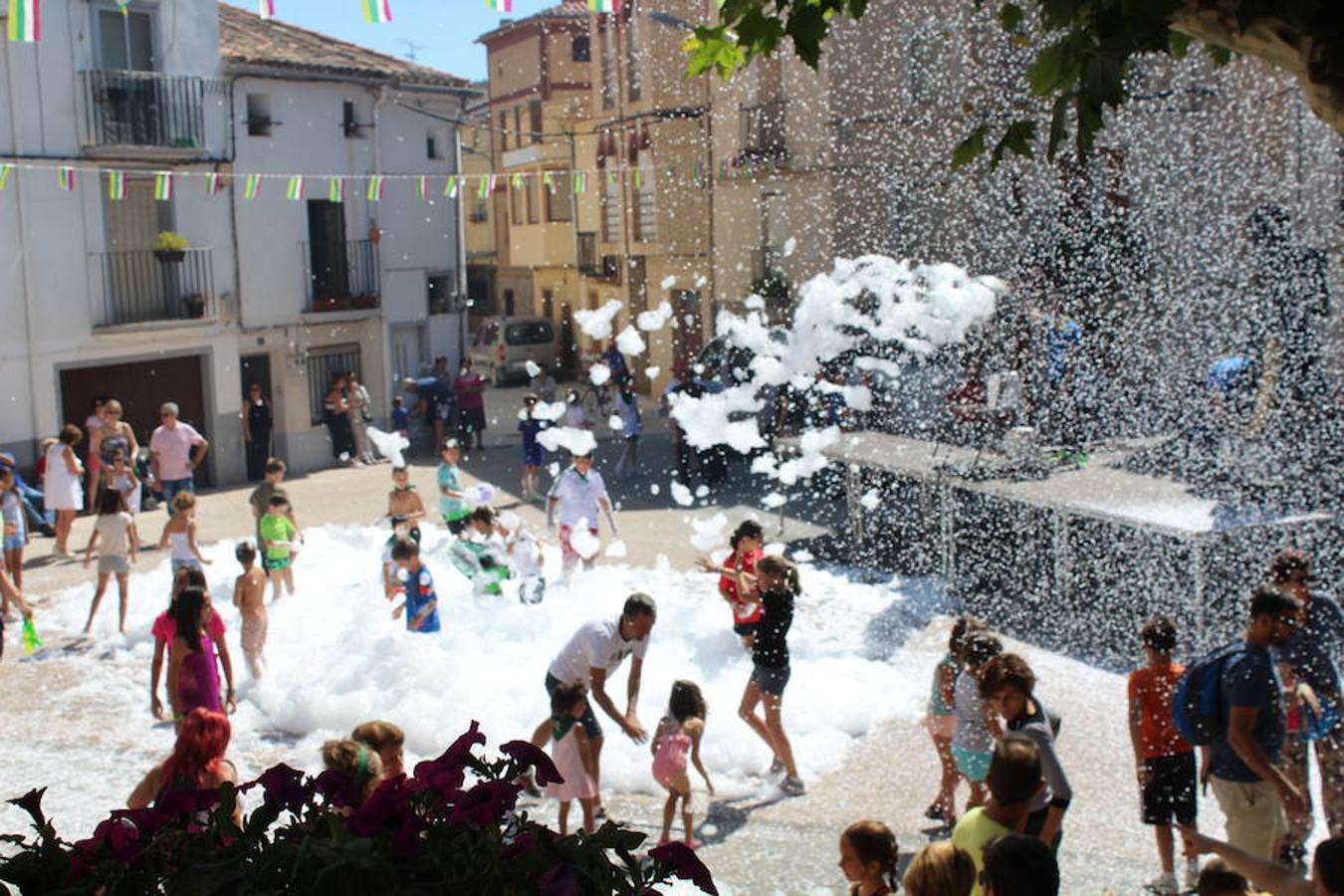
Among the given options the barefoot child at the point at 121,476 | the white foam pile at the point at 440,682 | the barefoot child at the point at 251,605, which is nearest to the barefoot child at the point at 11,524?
the white foam pile at the point at 440,682

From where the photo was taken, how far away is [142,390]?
20.5 m

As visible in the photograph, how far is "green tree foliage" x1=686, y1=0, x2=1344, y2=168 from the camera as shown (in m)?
3.48

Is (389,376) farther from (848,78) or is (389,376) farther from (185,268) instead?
(848,78)

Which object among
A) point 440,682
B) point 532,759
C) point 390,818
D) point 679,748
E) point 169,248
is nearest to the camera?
point 390,818

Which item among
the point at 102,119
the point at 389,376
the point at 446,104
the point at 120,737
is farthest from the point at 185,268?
the point at 120,737

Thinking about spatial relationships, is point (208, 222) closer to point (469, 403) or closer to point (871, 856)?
point (469, 403)

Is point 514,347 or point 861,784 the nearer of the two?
point 861,784

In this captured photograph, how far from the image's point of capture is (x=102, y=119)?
64.4 ft

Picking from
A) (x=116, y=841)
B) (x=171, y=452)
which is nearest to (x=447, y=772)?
(x=116, y=841)

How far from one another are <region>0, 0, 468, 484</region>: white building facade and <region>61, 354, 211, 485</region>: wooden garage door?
0.03 m

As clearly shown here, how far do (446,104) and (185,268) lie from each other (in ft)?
20.7

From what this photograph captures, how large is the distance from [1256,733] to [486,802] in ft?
13.8

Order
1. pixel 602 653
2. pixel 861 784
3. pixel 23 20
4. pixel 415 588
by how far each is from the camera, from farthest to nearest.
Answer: pixel 23 20, pixel 415 588, pixel 861 784, pixel 602 653

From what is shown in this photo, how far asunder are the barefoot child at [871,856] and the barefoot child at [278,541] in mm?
7988
